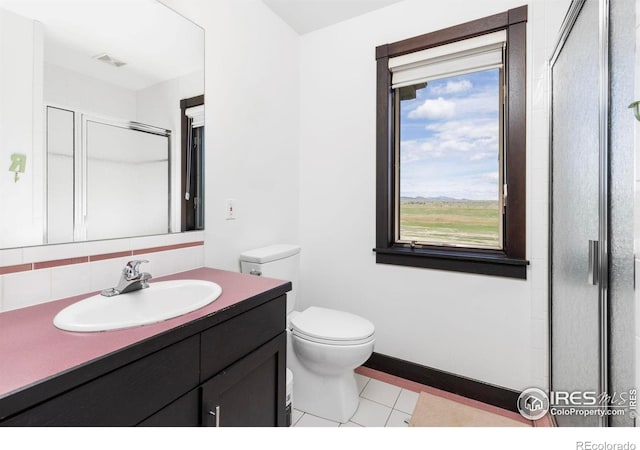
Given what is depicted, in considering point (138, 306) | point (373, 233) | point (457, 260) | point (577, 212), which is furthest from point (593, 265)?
point (138, 306)

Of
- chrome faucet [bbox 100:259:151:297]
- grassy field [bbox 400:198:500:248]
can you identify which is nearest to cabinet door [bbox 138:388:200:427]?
chrome faucet [bbox 100:259:151:297]

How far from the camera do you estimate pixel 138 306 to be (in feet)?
3.61

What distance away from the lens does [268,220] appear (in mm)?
2035

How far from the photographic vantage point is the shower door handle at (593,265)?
97 cm

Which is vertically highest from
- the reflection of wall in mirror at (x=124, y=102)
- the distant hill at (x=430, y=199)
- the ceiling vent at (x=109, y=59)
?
the ceiling vent at (x=109, y=59)

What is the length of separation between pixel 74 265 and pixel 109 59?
79 cm

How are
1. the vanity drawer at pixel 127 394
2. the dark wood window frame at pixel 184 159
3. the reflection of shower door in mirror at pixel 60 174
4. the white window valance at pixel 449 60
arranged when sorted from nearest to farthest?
1. the vanity drawer at pixel 127 394
2. the reflection of shower door in mirror at pixel 60 174
3. the dark wood window frame at pixel 184 159
4. the white window valance at pixel 449 60

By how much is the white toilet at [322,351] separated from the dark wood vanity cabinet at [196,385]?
0.35 metres

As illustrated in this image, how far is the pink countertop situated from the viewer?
0.61 m

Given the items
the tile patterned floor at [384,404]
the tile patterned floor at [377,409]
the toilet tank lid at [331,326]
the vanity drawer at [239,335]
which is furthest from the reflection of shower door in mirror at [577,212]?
the vanity drawer at [239,335]

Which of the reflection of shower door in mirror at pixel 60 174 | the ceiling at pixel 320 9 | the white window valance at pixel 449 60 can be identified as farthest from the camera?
the ceiling at pixel 320 9

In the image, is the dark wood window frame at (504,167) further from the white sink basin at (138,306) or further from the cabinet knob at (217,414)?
the cabinet knob at (217,414)

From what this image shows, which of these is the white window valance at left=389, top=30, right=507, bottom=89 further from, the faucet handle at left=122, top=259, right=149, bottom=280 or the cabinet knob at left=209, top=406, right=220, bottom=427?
the cabinet knob at left=209, top=406, right=220, bottom=427

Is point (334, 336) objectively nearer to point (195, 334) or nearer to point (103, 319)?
point (195, 334)
